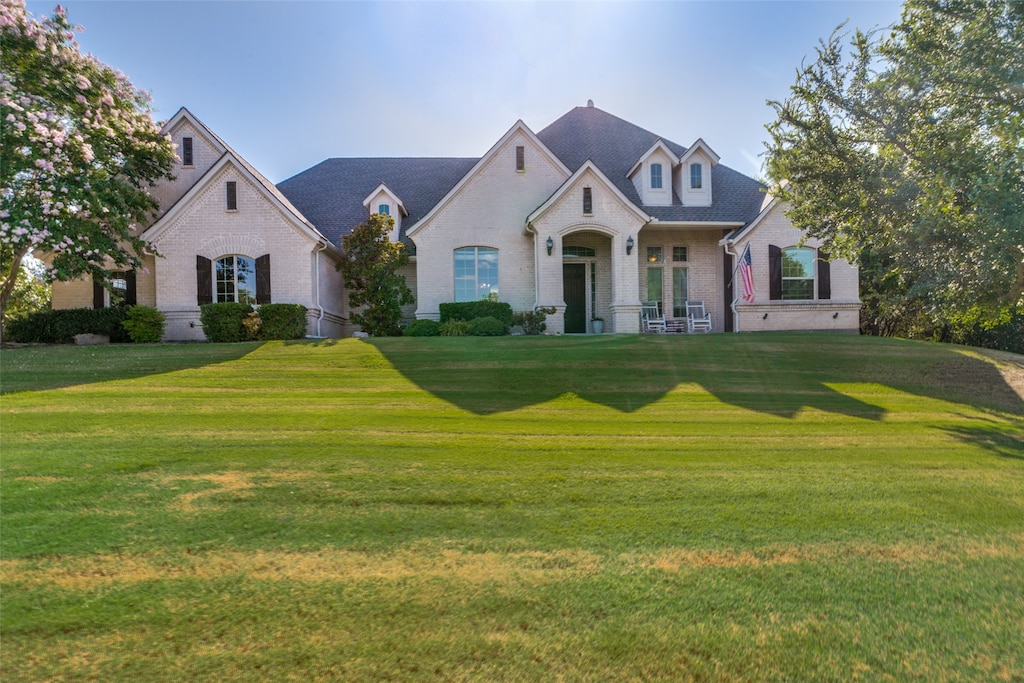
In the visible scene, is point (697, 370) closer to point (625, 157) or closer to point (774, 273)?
point (774, 273)

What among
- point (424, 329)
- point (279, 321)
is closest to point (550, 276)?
point (424, 329)

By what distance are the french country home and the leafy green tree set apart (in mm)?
1404

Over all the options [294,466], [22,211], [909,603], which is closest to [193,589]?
[294,466]

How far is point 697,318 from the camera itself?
747 inches

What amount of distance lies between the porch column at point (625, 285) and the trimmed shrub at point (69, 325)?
52.8 feet

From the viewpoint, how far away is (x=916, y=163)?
32.0 ft

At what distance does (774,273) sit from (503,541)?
57.8 ft

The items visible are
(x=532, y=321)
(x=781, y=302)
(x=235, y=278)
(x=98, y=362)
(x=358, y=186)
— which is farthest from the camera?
(x=358, y=186)

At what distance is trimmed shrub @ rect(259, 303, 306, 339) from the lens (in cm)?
1440

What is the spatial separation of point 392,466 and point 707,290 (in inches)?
672

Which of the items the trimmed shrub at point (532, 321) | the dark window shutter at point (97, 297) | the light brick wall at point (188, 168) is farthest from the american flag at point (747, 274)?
the dark window shutter at point (97, 297)

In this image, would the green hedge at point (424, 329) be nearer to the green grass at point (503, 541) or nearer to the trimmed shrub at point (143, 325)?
the trimmed shrub at point (143, 325)

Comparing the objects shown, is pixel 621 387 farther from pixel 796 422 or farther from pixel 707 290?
pixel 707 290

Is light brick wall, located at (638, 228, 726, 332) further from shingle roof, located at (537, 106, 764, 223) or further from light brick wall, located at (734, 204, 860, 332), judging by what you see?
light brick wall, located at (734, 204, 860, 332)
